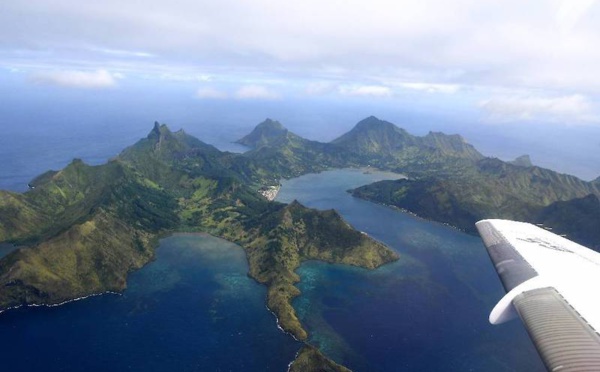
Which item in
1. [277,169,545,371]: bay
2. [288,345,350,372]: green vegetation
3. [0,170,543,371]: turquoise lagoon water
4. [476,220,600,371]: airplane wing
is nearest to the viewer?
[476,220,600,371]: airplane wing

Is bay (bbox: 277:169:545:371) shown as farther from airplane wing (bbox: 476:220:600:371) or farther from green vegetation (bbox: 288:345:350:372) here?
airplane wing (bbox: 476:220:600:371)

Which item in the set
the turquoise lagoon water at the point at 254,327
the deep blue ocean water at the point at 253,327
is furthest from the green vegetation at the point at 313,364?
the turquoise lagoon water at the point at 254,327

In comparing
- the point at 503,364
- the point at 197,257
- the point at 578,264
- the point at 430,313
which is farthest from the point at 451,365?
the point at 197,257

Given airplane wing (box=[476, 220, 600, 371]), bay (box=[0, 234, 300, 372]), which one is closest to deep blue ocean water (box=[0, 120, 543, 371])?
bay (box=[0, 234, 300, 372])

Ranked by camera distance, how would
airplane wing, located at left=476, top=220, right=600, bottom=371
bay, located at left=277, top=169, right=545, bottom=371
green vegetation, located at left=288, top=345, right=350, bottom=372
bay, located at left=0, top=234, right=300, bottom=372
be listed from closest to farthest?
airplane wing, located at left=476, top=220, right=600, bottom=371 < green vegetation, located at left=288, top=345, right=350, bottom=372 < bay, located at left=0, top=234, right=300, bottom=372 < bay, located at left=277, top=169, right=545, bottom=371

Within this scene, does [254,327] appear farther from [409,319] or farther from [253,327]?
[409,319]

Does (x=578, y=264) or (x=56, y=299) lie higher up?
(x=578, y=264)

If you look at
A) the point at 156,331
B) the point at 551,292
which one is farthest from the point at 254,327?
the point at 551,292

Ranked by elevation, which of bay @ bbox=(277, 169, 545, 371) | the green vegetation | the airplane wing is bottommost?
bay @ bbox=(277, 169, 545, 371)

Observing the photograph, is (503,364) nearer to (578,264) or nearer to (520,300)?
(578,264)
